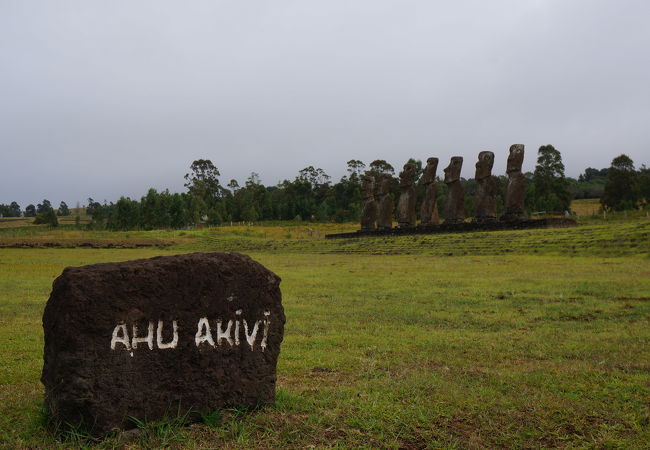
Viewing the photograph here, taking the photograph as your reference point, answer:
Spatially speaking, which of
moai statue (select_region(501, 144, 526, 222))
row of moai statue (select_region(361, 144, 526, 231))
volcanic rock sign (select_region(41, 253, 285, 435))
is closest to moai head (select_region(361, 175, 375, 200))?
row of moai statue (select_region(361, 144, 526, 231))

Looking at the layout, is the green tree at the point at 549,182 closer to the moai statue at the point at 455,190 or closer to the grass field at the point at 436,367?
the moai statue at the point at 455,190

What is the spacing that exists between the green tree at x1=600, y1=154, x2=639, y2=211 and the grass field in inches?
1590

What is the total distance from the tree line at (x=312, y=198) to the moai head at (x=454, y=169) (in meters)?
16.5

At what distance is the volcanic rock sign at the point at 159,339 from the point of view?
3836mm

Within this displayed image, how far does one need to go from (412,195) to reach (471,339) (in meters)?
28.1

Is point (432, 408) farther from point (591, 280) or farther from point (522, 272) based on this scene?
point (522, 272)

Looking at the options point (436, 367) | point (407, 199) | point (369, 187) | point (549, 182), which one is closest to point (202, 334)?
point (436, 367)

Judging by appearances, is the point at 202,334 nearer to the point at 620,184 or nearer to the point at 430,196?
the point at 430,196

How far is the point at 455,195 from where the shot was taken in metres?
31.6

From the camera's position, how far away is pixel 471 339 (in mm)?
7648

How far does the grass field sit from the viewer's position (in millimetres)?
4234

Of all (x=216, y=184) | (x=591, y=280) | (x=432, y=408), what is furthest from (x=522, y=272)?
(x=216, y=184)

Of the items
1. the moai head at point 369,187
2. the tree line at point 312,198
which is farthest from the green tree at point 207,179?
the moai head at point 369,187

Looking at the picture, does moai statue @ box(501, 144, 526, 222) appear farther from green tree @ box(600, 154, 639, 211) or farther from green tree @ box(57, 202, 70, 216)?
green tree @ box(57, 202, 70, 216)
